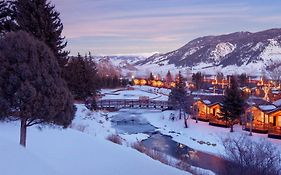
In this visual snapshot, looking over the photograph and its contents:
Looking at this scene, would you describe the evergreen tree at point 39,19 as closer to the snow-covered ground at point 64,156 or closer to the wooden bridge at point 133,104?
the snow-covered ground at point 64,156

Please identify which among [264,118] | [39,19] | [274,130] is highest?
[39,19]

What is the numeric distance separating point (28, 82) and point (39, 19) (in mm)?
16578

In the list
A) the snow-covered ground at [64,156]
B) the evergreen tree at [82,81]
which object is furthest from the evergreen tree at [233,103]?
the snow-covered ground at [64,156]

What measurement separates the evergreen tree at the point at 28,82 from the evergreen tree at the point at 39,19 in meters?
14.2

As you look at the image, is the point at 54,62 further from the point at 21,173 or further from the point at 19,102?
the point at 21,173

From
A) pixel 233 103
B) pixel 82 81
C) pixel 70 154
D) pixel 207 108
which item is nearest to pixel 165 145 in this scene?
pixel 233 103

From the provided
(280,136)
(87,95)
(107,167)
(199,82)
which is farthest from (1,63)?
(199,82)

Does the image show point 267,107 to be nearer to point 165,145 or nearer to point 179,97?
point 179,97

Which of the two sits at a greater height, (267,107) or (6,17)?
(6,17)

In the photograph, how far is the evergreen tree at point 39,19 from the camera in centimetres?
2608

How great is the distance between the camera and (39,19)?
2666 cm

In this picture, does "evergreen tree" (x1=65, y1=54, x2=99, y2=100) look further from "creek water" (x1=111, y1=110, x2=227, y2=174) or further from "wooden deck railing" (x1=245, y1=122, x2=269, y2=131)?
"wooden deck railing" (x1=245, y1=122, x2=269, y2=131)

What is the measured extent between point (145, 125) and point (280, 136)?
671 inches

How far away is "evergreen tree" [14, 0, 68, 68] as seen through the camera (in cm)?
2608
